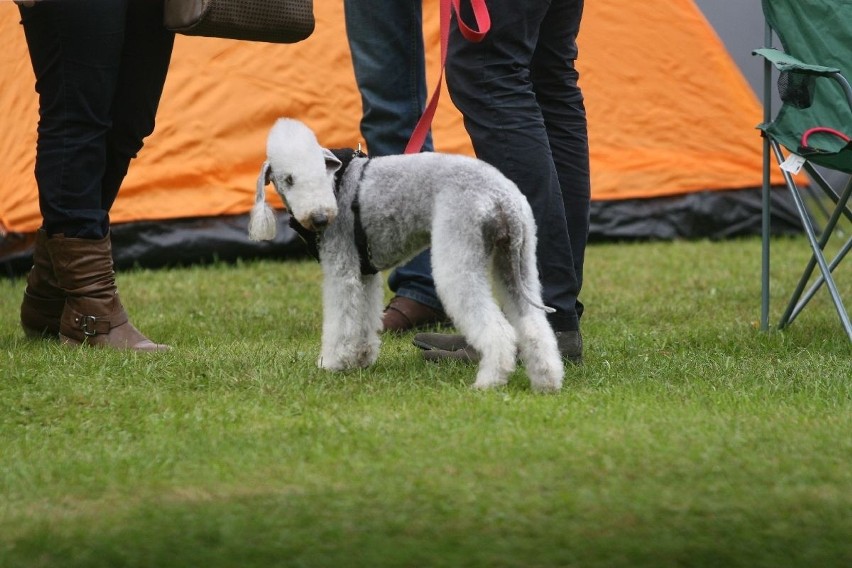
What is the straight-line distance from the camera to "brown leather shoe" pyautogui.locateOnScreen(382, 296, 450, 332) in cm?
391

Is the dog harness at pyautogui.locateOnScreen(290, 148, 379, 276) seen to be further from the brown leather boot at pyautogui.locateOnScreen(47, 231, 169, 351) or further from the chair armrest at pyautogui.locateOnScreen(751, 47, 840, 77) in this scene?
the chair armrest at pyautogui.locateOnScreen(751, 47, 840, 77)

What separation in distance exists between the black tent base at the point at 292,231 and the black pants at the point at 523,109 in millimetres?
2689

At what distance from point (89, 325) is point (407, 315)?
976 mm

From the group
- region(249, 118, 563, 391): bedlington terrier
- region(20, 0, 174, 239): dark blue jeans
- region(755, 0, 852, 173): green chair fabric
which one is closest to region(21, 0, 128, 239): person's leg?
region(20, 0, 174, 239): dark blue jeans

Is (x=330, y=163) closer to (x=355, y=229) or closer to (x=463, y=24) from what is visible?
(x=355, y=229)

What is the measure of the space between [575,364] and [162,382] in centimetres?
103

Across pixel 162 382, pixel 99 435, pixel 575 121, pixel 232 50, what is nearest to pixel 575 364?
pixel 575 121

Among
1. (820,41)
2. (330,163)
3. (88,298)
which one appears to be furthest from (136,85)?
(820,41)

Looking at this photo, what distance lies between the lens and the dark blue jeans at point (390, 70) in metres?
3.80

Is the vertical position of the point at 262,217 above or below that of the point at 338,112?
above

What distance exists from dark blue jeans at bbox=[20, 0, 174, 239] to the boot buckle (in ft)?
0.76

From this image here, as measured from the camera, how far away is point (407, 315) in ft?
12.9

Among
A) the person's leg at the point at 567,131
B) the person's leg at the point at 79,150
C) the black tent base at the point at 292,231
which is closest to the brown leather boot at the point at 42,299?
the person's leg at the point at 79,150

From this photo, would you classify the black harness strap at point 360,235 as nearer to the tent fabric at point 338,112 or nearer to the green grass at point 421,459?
the green grass at point 421,459
